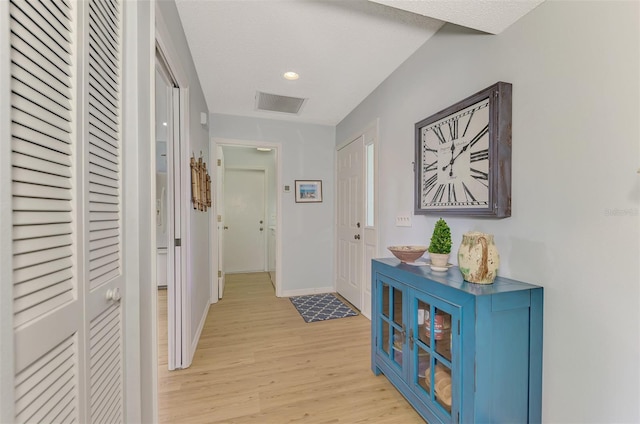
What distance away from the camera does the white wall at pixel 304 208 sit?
3.74 m

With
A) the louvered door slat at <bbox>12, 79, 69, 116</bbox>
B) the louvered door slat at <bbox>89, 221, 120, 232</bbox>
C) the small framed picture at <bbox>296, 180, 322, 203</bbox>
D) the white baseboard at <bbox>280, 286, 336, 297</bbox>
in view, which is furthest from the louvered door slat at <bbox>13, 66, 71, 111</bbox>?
the white baseboard at <bbox>280, 286, 336, 297</bbox>

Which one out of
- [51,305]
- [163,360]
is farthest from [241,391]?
[51,305]

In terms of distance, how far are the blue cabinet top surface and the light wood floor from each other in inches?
32.2

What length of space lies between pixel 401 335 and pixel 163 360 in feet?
6.02

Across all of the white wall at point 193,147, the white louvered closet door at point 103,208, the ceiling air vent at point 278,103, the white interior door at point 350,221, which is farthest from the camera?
the white interior door at point 350,221

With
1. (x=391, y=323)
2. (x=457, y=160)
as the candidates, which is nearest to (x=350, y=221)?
(x=391, y=323)

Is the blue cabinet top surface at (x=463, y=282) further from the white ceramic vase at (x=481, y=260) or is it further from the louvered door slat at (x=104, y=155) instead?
the louvered door slat at (x=104, y=155)

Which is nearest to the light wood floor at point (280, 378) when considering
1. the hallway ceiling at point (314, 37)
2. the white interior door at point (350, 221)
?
the white interior door at point (350, 221)

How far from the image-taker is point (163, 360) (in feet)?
7.17

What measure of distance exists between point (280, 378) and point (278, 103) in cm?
270

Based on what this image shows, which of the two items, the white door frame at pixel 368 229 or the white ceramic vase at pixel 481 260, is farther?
the white door frame at pixel 368 229

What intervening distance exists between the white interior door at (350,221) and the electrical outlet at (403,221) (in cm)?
73

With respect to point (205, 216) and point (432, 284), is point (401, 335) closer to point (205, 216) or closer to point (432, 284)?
point (432, 284)

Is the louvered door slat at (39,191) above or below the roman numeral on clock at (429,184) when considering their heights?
below
